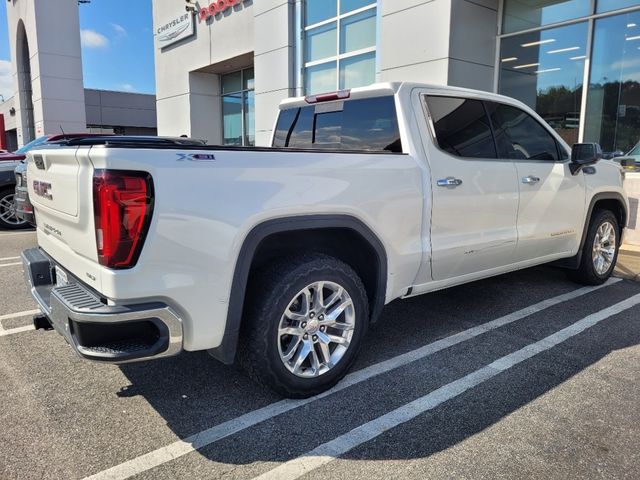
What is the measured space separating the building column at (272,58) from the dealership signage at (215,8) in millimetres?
1574

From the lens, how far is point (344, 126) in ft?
13.4

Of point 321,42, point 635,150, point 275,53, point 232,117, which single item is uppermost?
point 321,42

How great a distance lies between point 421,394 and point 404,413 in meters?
0.27

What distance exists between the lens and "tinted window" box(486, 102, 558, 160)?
4.31 metres

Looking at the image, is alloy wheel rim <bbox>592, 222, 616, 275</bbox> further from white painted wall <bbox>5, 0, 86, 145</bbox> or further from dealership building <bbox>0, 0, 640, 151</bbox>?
white painted wall <bbox>5, 0, 86, 145</bbox>

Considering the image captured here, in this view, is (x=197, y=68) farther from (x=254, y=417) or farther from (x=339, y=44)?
(x=254, y=417)

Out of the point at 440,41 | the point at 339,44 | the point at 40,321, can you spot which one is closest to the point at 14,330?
the point at 40,321

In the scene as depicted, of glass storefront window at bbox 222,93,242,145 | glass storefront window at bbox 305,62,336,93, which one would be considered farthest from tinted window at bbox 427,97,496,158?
glass storefront window at bbox 222,93,242,145

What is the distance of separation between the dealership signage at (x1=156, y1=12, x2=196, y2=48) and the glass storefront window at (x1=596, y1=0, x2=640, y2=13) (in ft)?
39.2

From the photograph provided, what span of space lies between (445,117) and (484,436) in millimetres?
2241

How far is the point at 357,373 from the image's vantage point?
347cm

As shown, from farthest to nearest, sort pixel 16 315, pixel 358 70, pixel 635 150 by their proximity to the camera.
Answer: pixel 358 70
pixel 635 150
pixel 16 315

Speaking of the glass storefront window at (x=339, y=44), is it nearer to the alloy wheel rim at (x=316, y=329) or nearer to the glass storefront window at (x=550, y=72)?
the glass storefront window at (x=550, y=72)

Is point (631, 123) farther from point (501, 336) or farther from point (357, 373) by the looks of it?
point (357, 373)
